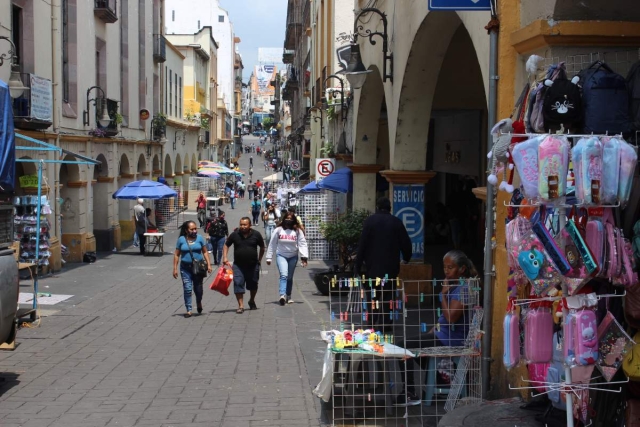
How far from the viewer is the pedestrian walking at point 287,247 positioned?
47.5 feet

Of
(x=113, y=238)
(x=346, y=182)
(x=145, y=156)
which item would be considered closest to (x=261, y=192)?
(x=145, y=156)

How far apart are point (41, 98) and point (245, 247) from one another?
27.1ft

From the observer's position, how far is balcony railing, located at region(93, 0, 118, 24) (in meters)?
24.9

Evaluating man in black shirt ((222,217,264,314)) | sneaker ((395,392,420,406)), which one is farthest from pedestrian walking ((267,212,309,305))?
sneaker ((395,392,420,406))

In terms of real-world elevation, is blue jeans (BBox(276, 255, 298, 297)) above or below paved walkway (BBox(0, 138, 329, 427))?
above

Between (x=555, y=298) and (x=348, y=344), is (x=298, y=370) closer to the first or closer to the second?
(x=348, y=344)

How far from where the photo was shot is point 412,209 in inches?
562

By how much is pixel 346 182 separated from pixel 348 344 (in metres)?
12.8

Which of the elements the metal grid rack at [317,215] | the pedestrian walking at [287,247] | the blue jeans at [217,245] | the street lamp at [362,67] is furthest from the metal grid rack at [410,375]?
the metal grid rack at [317,215]

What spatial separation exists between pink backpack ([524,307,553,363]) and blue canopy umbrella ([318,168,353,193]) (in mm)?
14548

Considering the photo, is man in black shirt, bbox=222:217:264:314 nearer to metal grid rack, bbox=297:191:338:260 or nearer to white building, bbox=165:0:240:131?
metal grid rack, bbox=297:191:338:260

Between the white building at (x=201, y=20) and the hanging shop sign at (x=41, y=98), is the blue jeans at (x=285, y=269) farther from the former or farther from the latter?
the white building at (x=201, y=20)

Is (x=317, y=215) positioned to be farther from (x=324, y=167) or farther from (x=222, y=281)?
(x=222, y=281)

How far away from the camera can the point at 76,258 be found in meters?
23.3
